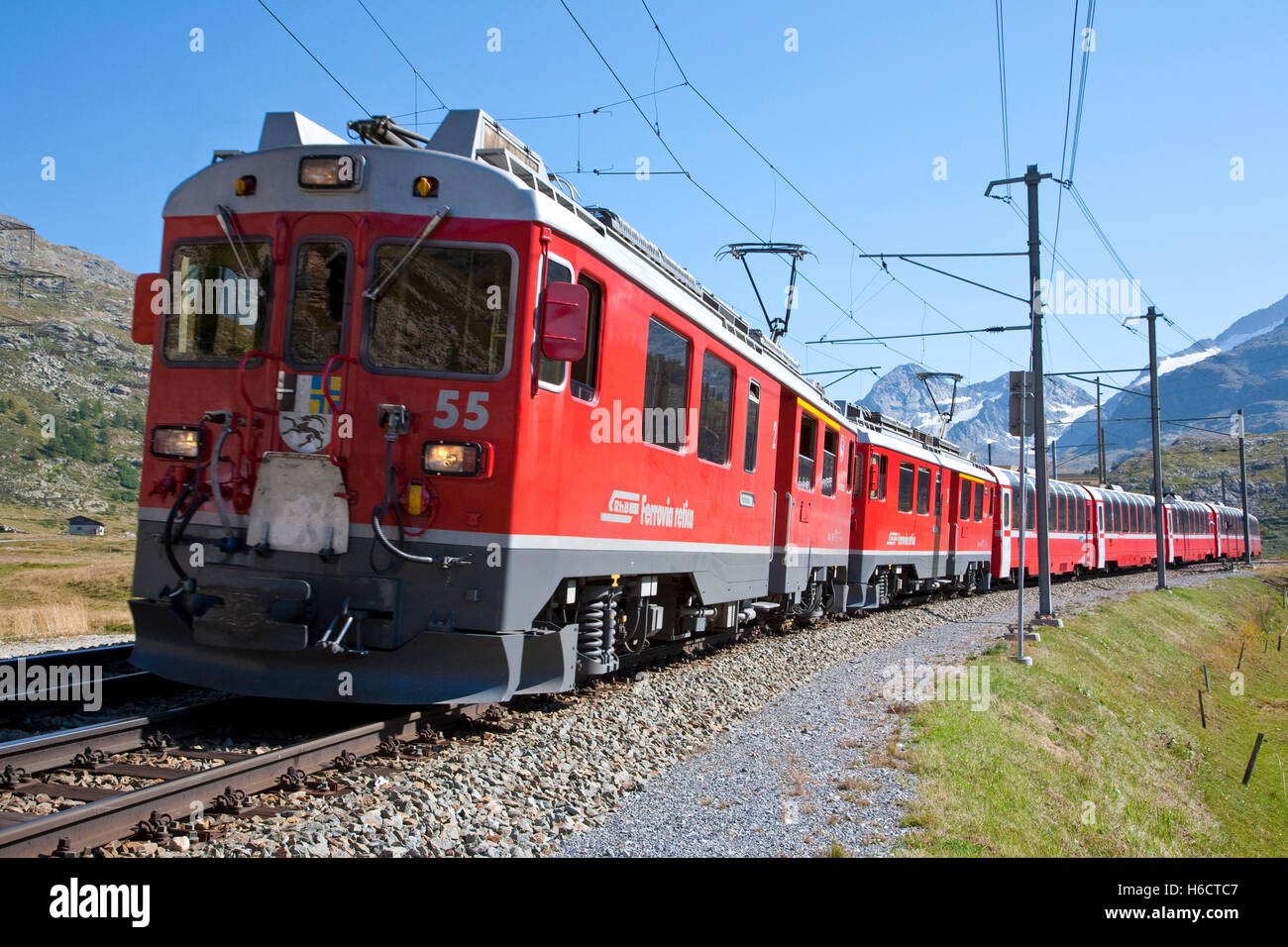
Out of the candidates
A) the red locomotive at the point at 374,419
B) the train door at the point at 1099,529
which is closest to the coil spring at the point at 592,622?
the red locomotive at the point at 374,419

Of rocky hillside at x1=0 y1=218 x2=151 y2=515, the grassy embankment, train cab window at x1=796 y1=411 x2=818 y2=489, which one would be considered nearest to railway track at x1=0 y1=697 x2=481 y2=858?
the grassy embankment

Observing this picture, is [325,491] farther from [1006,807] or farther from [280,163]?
[1006,807]

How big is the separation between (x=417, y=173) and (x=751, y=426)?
518 centimetres

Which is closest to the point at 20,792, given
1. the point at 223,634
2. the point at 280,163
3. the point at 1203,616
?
the point at 223,634

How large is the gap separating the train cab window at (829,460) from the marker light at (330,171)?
29.0 feet

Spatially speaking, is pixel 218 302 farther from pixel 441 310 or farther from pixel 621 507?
pixel 621 507

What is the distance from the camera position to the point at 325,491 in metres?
6.02

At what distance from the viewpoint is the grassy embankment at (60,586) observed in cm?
1302

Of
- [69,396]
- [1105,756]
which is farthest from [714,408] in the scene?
[69,396]

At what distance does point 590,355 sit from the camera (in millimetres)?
6879

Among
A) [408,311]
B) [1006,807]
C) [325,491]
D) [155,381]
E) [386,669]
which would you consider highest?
[408,311]

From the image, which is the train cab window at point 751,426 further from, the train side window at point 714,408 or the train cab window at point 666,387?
the train cab window at point 666,387
